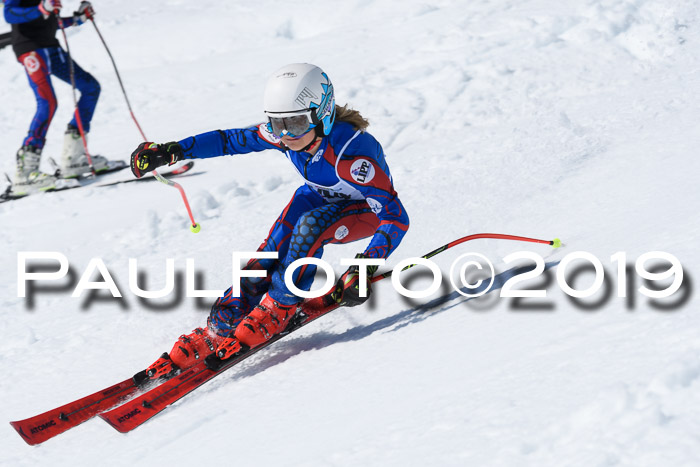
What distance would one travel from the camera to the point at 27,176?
8312 millimetres

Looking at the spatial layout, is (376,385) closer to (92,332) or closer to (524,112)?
(92,332)

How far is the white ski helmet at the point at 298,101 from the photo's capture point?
12.0 ft

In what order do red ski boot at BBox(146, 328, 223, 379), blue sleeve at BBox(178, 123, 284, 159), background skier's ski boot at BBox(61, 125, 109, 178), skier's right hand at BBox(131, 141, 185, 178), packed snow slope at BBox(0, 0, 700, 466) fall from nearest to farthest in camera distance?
packed snow slope at BBox(0, 0, 700, 466), red ski boot at BBox(146, 328, 223, 379), skier's right hand at BBox(131, 141, 185, 178), blue sleeve at BBox(178, 123, 284, 159), background skier's ski boot at BBox(61, 125, 109, 178)

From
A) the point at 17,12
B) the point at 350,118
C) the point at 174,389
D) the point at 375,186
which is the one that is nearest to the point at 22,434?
the point at 174,389

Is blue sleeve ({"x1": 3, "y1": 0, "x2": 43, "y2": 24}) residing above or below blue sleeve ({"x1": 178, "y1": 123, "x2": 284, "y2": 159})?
above

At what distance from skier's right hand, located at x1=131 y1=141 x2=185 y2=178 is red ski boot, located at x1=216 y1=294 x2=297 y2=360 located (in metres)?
0.93

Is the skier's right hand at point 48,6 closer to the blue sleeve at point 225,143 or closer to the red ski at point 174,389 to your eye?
the blue sleeve at point 225,143

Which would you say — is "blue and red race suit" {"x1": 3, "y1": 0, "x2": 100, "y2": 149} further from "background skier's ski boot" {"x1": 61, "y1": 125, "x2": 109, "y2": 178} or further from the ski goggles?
the ski goggles

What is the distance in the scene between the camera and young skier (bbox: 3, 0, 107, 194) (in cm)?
810

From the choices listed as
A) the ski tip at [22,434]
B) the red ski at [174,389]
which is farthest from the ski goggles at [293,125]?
the ski tip at [22,434]

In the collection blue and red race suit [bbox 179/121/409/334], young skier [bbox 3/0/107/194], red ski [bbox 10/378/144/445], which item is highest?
young skier [bbox 3/0/107/194]

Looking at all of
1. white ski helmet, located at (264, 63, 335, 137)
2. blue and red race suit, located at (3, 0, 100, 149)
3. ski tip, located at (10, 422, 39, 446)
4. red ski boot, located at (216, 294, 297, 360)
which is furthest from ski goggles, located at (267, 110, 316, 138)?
blue and red race suit, located at (3, 0, 100, 149)

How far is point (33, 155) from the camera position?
27.3ft

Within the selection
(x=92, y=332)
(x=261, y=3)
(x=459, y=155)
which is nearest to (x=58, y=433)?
(x=92, y=332)
